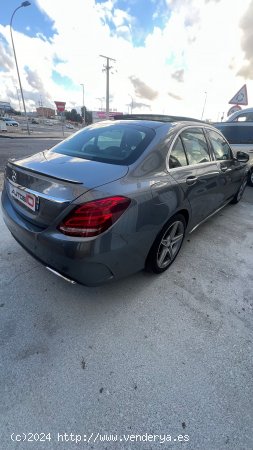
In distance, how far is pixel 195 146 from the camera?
287 centimetres

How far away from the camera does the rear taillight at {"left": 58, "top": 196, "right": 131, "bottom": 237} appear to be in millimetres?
1617

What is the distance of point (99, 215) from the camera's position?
163cm

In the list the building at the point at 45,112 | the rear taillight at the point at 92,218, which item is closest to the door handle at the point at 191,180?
the rear taillight at the point at 92,218

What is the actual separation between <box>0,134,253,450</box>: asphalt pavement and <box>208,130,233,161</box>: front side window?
1772mm

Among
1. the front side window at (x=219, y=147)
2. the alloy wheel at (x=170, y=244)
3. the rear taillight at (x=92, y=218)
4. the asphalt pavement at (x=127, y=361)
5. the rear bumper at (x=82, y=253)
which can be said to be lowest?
the asphalt pavement at (x=127, y=361)

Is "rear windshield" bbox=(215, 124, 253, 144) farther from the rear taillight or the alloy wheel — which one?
the rear taillight

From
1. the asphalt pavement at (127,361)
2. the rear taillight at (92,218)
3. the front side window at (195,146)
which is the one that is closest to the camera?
the asphalt pavement at (127,361)

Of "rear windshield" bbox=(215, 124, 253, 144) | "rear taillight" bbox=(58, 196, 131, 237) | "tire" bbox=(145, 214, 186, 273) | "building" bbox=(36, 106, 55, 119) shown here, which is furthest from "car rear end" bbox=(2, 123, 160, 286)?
"building" bbox=(36, 106, 55, 119)

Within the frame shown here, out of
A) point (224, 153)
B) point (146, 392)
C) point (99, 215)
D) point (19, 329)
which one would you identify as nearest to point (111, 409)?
point (146, 392)

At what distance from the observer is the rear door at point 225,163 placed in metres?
3.41

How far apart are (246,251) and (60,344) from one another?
2681 millimetres

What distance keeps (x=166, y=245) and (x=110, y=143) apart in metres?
1.21

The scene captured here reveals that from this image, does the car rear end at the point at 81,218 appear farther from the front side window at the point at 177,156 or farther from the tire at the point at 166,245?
the front side window at the point at 177,156

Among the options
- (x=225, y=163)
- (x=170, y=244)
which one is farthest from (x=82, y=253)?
(x=225, y=163)
